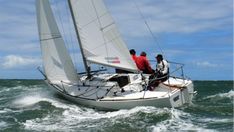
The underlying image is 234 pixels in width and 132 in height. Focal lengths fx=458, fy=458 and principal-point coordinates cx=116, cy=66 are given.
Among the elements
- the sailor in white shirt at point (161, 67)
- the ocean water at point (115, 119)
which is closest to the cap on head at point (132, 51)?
the sailor in white shirt at point (161, 67)

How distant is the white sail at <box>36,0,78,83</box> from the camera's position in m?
20.0

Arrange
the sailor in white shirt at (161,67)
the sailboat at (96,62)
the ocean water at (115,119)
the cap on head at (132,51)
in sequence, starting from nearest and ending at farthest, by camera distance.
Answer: the ocean water at (115,119) → the sailboat at (96,62) → the sailor in white shirt at (161,67) → the cap on head at (132,51)

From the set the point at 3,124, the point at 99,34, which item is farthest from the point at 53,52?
the point at 3,124

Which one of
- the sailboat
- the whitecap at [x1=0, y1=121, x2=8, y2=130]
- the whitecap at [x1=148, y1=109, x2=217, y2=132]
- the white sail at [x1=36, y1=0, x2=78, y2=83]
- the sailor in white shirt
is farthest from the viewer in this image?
the white sail at [x1=36, y1=0, x2=78, y2=83]

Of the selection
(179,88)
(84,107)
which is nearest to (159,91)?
(179,88)

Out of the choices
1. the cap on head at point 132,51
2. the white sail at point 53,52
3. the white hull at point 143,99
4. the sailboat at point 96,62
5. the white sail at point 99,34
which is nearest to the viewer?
the white hull at point 143,99

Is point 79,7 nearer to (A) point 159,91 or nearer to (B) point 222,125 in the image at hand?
(A) point 159,91

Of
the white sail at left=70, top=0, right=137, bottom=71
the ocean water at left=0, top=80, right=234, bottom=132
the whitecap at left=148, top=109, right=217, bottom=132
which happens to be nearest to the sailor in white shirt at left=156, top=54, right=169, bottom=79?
the white sail at left=70, top=0, right=137, bottom=71

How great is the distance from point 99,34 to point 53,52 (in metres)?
2.41

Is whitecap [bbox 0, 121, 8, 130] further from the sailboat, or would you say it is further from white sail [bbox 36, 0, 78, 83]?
white sail [bbox 36, 0, 78, 83]

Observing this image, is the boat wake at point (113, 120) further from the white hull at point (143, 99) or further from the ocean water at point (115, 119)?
the white hull at point (143, 99)

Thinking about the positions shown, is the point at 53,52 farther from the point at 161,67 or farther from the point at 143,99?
the point at 143,99

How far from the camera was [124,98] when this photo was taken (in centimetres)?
1703

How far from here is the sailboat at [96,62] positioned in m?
17.5
